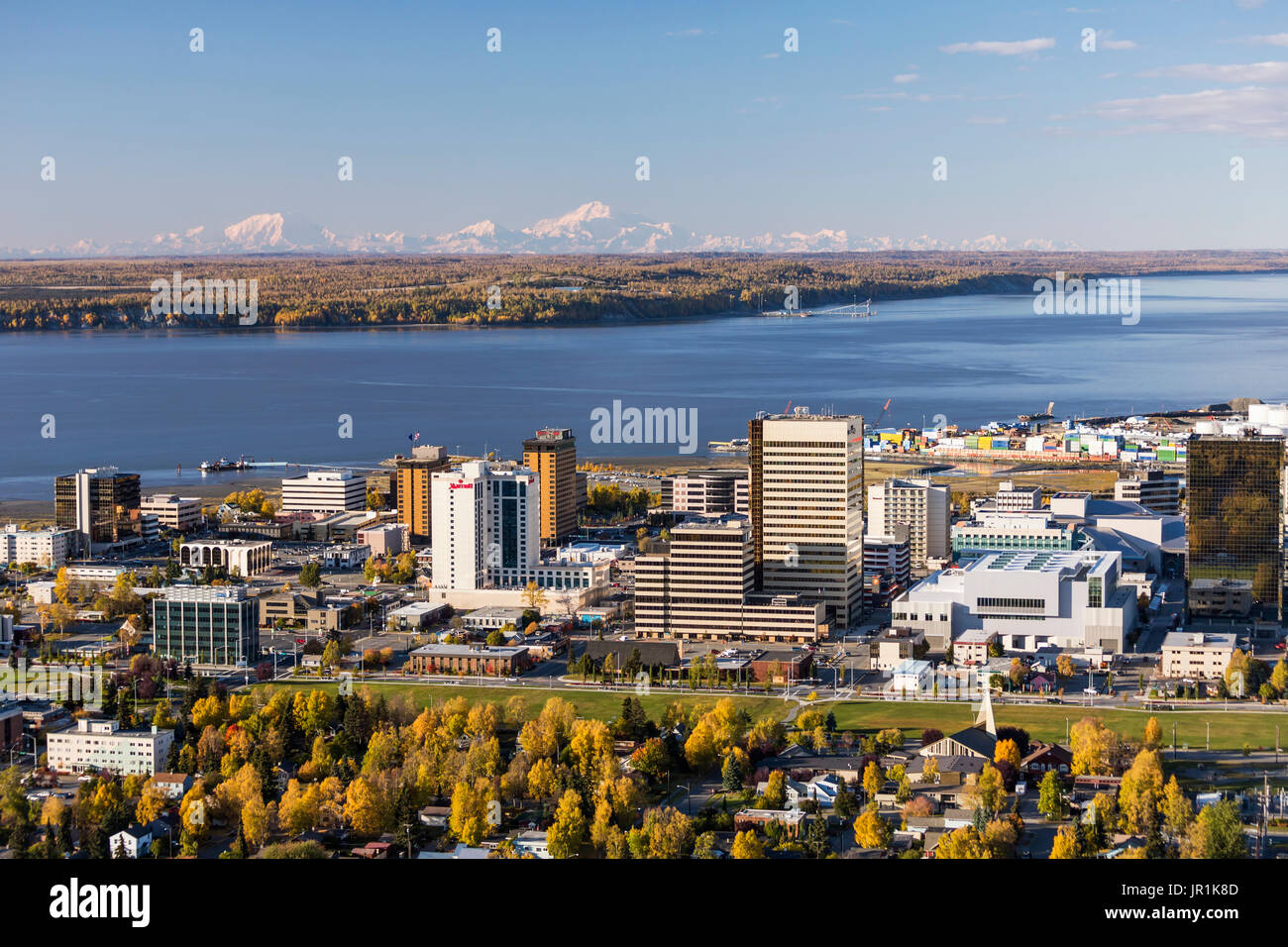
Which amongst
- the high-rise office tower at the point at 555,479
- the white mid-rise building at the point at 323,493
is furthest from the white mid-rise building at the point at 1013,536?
the white mid-rise building at the point at 323,493

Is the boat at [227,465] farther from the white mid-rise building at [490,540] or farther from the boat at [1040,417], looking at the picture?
the boat at [1040,417]

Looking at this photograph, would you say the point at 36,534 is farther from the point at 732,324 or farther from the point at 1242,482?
the point at 732,324

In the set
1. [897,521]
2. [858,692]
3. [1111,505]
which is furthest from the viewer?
[1111,505]

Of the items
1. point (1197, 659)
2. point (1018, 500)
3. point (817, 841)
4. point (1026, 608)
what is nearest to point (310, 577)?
point (1026, 608)

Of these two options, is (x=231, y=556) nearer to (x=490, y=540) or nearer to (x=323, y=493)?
(x=490, y=540)

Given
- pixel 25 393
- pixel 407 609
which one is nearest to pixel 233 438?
pixel 25 393
